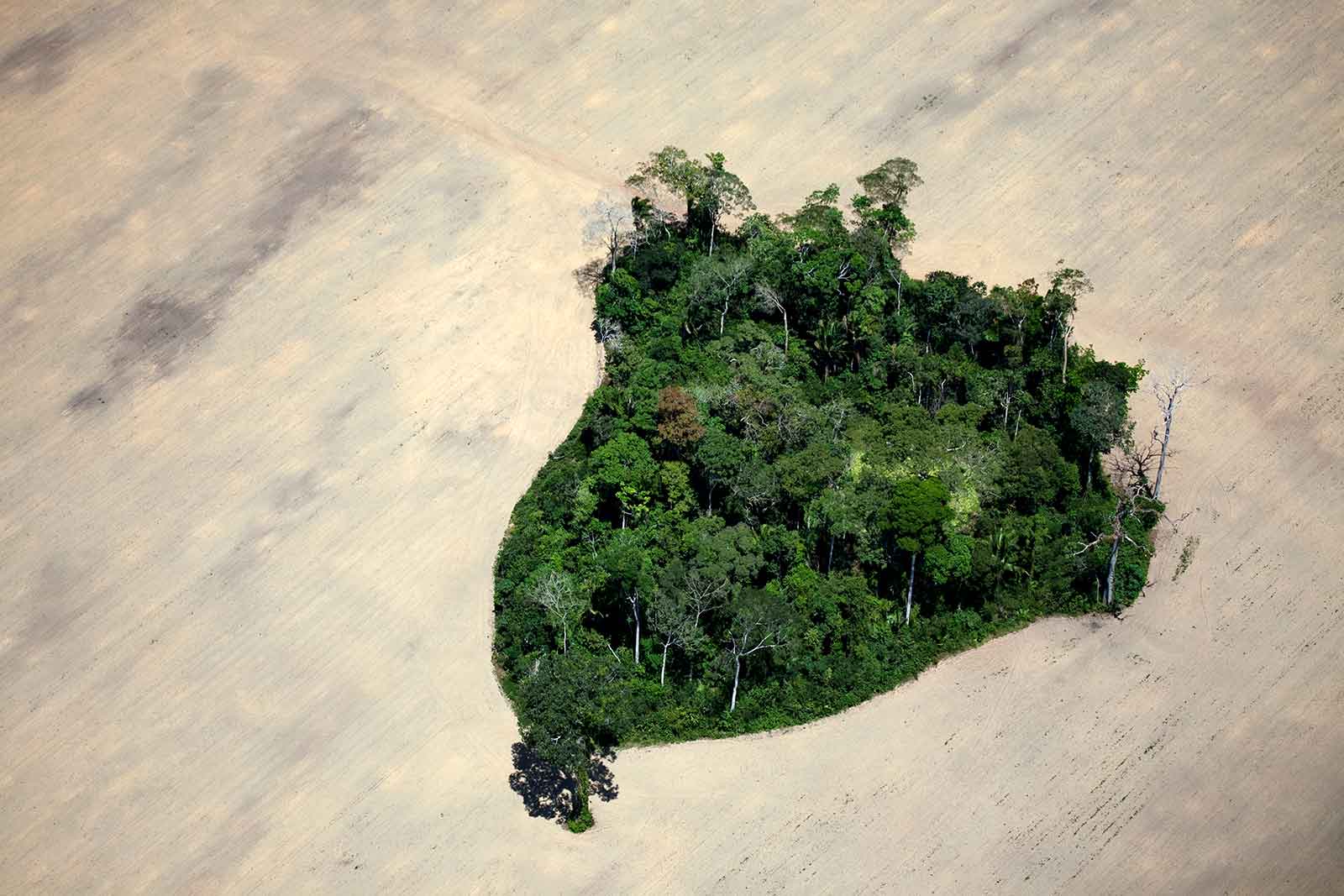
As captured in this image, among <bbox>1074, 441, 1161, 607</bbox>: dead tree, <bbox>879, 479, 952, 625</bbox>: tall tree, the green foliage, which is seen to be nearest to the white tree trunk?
the green foliage

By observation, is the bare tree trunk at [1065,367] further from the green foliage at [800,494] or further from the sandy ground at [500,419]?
the sandy ground at [500,419]

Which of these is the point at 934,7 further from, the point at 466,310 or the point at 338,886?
the point at 338,886

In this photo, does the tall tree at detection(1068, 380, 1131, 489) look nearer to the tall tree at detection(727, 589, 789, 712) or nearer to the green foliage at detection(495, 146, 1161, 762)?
the green foliage at detection(495, 146, 1161, 762)

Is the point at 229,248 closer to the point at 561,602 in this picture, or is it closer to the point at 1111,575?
the point at 561,602

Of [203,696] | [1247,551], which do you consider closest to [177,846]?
[203,696]

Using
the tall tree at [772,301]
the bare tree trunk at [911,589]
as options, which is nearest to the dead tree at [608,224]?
the tall tree at [772,301]
